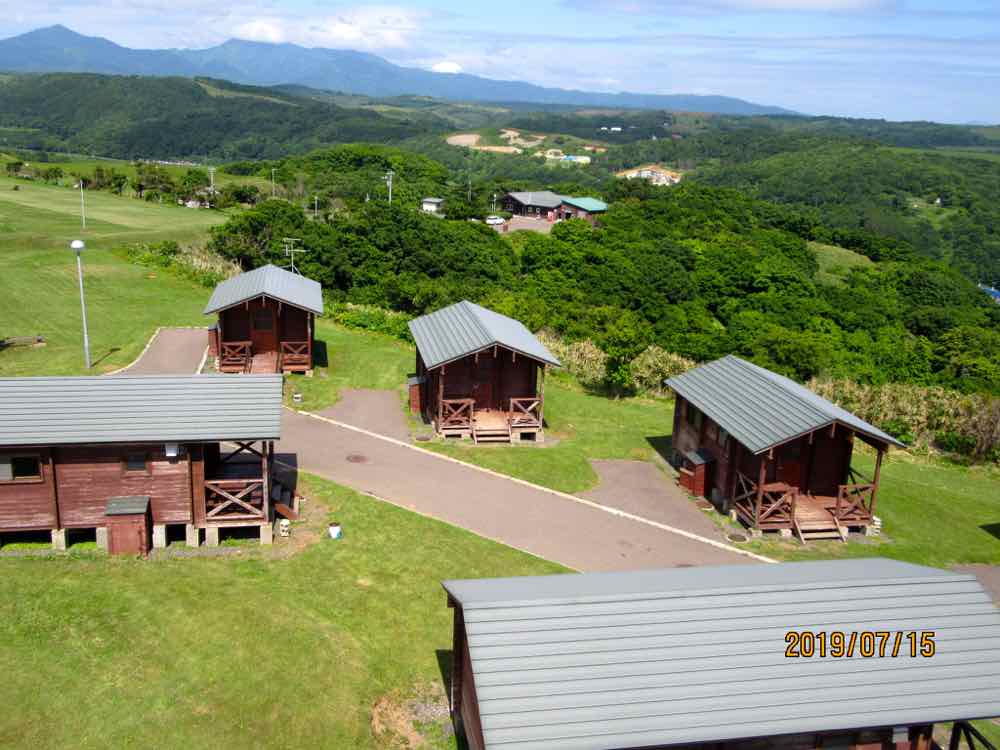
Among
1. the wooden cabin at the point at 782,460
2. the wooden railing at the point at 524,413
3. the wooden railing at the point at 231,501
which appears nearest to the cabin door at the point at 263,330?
the wooden railing at the point at 524,413

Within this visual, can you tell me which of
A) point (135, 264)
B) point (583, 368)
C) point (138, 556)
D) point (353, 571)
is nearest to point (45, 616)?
point (138, 556)

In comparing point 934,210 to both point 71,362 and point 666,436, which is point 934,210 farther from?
point 71,362

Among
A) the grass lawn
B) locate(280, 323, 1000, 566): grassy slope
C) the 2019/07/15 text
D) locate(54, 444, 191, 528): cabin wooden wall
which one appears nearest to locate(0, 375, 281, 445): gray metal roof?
locate(54, 444, 191, 528): cabin wooden wall

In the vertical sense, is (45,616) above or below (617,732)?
below

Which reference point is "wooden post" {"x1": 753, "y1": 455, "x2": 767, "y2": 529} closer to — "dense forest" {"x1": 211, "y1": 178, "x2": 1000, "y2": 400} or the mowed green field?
"dense forest" {"x1": 211, "y1": 178, "x2": 1000, "y2": 400}

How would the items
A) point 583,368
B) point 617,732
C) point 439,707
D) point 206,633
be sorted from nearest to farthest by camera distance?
point 617,732 < point 439,707 < point 206,633 < point 583,368

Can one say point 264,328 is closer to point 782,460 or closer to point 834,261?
point 782,460

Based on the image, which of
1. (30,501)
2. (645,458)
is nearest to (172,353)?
(30,501)
